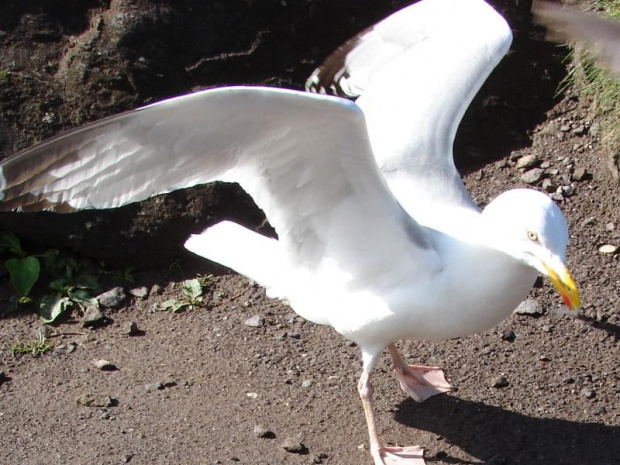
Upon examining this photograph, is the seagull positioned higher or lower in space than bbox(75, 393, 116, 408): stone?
higher

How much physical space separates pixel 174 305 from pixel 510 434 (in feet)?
6.10

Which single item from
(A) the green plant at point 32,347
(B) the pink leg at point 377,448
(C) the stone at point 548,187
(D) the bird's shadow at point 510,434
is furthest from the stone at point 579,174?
(A) the green plant at point 32,347

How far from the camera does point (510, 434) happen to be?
393 cm

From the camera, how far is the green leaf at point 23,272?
4898 millimetres

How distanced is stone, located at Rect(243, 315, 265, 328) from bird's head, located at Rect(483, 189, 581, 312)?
1722 mm

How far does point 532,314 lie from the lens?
4609mm

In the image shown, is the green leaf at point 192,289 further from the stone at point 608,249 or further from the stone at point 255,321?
the stone at point 608,249

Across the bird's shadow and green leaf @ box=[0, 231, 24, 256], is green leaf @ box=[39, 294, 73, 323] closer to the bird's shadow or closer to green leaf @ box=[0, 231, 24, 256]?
green leaf @ box=[0, 231, 24, 256]

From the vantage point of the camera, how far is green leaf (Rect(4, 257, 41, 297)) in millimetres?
4898

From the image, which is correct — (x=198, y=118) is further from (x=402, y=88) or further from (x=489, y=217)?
(x=402, y=88)

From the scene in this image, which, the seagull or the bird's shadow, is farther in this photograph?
the bird's shadow

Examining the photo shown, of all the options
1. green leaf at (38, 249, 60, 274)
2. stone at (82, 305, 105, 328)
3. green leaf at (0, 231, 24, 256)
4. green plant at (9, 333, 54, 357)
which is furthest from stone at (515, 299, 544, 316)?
green leaf at (0, 231, 24, 256)

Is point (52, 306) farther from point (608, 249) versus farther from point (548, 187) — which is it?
point (608, 249)

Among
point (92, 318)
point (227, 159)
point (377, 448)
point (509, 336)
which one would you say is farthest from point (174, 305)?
point (227, 159)
